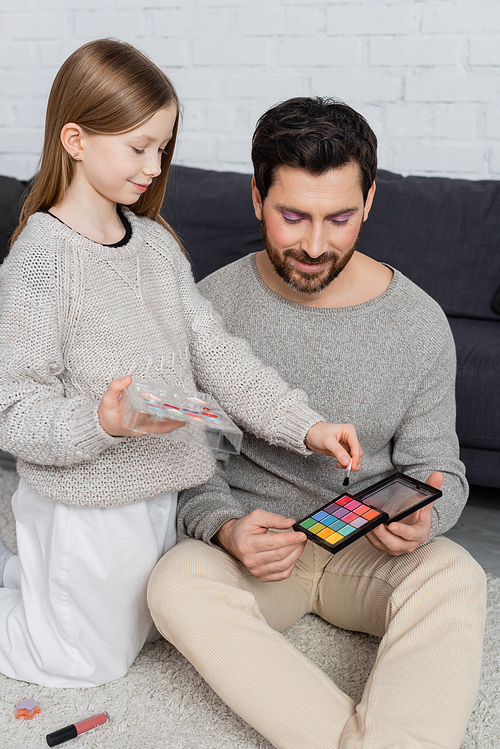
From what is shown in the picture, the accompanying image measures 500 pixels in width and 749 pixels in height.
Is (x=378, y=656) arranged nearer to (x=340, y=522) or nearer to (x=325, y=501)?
(x=340, y=522)

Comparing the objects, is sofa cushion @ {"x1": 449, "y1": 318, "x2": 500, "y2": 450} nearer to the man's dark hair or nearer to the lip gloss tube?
the man's dark hair

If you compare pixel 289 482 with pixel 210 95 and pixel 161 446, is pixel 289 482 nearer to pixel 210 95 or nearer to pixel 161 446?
pixel 161 446

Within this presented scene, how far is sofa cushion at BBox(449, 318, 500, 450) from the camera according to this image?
1636 millimetres

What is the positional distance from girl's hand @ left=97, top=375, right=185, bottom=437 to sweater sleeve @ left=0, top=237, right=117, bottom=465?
0.02 meters

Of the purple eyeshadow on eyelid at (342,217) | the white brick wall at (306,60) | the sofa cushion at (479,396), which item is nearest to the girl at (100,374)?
the purple eyeshadow on eyelid at (342,217)

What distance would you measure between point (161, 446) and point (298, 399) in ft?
0.72

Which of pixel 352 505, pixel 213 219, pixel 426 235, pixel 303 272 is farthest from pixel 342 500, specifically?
pixel 213 219

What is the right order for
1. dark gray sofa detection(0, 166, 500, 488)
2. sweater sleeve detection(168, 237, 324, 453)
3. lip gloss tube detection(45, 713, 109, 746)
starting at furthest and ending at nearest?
dark gray sofa detection(0, 166, 500, 488)
sweater sleeve detection(168, 237, 324, 453)
lip gloss tube detection(45, 713, 109, 746)

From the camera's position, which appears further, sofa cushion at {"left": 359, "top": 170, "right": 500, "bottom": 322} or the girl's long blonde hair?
sofa cushion at {"left": 359, "top": 170, "right": 500, "bottom": 322}

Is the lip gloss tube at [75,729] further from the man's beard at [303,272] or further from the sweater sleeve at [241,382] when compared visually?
the man's beard at [303,272]

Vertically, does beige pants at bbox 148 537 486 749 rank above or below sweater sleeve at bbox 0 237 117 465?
below

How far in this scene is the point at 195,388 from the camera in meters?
1.18

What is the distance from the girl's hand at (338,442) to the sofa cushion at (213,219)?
1046mm

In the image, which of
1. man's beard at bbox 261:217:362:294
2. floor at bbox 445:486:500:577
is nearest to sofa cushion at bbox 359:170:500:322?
floor at bbox 445:486:500:577
